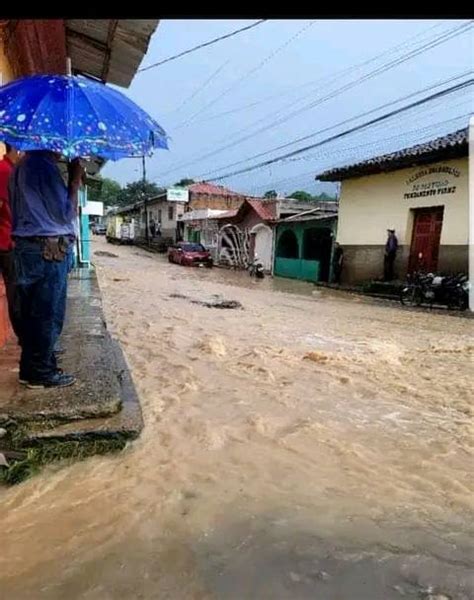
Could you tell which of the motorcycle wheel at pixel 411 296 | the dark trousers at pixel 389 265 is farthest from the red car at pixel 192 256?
the motorcycle wheel at pixel 411 296

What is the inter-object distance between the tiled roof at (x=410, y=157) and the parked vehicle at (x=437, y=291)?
3.47 meters

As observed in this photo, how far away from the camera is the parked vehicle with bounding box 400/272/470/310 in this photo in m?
13.6

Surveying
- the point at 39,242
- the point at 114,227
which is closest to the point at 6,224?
the point at 39,242

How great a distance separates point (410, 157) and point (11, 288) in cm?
1461

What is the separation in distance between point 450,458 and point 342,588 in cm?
172

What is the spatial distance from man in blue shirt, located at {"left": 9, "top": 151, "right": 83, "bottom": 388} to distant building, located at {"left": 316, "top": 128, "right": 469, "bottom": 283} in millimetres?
13482

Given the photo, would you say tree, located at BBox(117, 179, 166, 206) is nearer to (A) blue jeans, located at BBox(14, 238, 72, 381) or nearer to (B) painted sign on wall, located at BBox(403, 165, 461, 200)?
(B) painted sign on wall, located at BBox(403, 165, 461, 200)

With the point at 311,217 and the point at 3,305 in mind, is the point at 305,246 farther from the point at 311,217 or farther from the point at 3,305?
the point at 3,305

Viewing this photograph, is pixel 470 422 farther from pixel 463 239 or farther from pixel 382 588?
pixel 463 239

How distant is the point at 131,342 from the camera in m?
7.17

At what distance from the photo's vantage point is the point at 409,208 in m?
16.8

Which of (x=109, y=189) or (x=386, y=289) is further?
(x=109, y=189)

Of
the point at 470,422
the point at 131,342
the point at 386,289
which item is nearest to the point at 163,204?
the point at 386,289

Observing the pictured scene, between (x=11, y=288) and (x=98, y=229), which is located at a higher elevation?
(x=11, y=288)
